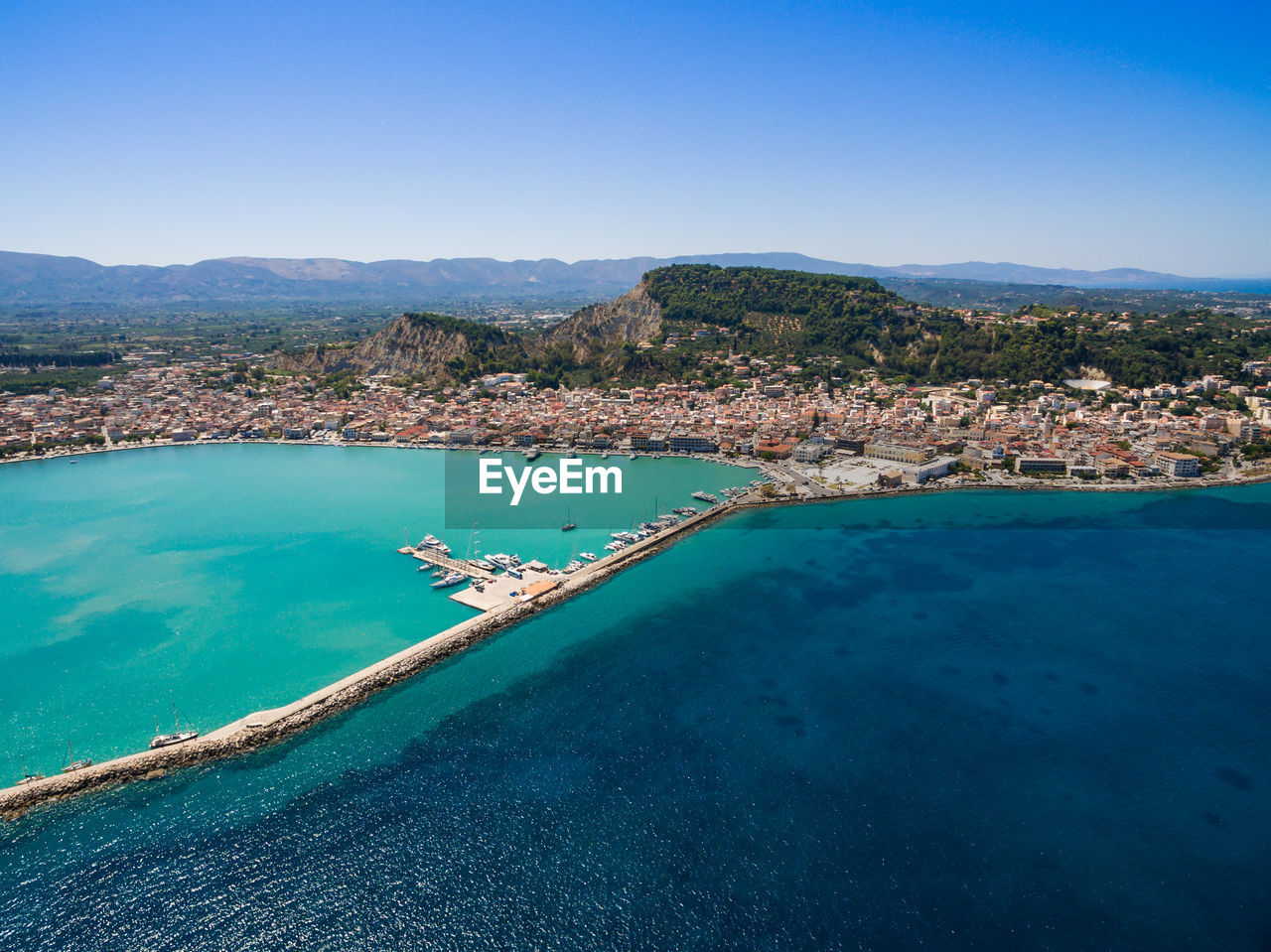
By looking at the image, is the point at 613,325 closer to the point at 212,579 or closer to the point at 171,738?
the point at 212,579

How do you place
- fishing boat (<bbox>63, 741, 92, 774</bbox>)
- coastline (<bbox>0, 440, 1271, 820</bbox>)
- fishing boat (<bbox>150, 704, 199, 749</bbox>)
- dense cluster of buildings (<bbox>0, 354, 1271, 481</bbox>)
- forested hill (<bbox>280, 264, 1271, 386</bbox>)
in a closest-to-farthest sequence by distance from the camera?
coastline (<bbox>0, 440, 1271, 820</bbox>)
fishing boat (<bbox>63, 741, 92, 774</bbox>)
fishing boat (<bbox>150, 704, 199, 749</bbox>)
dense cluster of buildings (<bbox>0, 354, 1271, 481</bbox>)
forested hill (<bbox>280, 264, 1271, 386</bbox>)

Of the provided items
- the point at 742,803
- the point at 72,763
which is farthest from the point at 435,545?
the point at 742,803

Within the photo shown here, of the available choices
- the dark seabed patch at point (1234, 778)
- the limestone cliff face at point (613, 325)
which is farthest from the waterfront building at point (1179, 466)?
the limestone cliff face at point (613, 325)

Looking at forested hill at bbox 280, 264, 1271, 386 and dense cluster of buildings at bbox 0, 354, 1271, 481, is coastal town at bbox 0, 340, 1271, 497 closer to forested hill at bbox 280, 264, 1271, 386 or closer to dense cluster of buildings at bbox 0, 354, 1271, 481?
dense cluster of buildings at bbox 0, 354, 1271, 481

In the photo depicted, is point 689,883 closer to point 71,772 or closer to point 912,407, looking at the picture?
point 71,772

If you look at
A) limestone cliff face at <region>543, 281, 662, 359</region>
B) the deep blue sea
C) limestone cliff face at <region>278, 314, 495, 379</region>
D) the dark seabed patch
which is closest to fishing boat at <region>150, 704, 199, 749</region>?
the deep blue sea

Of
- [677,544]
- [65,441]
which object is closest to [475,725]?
[677,544]
